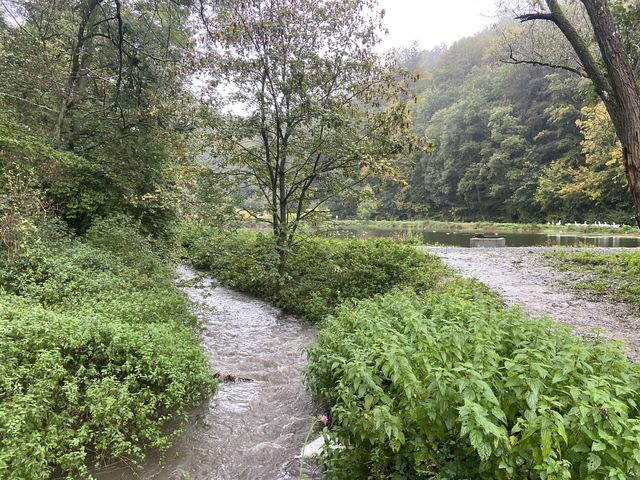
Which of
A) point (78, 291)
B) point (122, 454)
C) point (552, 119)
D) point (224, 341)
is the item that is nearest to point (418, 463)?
point (122, 454)

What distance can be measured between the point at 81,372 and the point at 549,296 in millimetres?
7522

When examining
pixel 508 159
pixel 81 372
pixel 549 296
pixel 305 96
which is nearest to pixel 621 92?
pixel 549 296

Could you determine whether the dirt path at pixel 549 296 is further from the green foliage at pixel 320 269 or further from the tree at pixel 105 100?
the tree at pixel 105 100

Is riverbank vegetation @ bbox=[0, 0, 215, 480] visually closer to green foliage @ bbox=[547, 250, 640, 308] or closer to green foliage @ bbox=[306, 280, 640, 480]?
green foliage @ bbox=[306, 280, 640, 480]

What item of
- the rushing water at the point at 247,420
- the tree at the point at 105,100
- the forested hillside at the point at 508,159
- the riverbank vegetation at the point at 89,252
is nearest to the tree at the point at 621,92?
the rushing water at the point at 247,420

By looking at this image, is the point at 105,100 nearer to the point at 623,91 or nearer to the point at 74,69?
the point at 74,69

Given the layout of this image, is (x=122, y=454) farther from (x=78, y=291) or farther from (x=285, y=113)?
(x=285, y=113)

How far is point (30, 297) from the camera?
166 inches

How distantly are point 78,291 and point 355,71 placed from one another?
241 inches

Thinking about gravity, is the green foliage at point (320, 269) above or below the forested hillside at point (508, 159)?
below

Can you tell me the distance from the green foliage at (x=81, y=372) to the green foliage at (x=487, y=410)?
5.34ft

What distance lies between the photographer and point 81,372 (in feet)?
9.72

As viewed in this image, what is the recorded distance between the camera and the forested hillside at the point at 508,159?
33.9 m

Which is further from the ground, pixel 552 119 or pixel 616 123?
pixel 552 119
